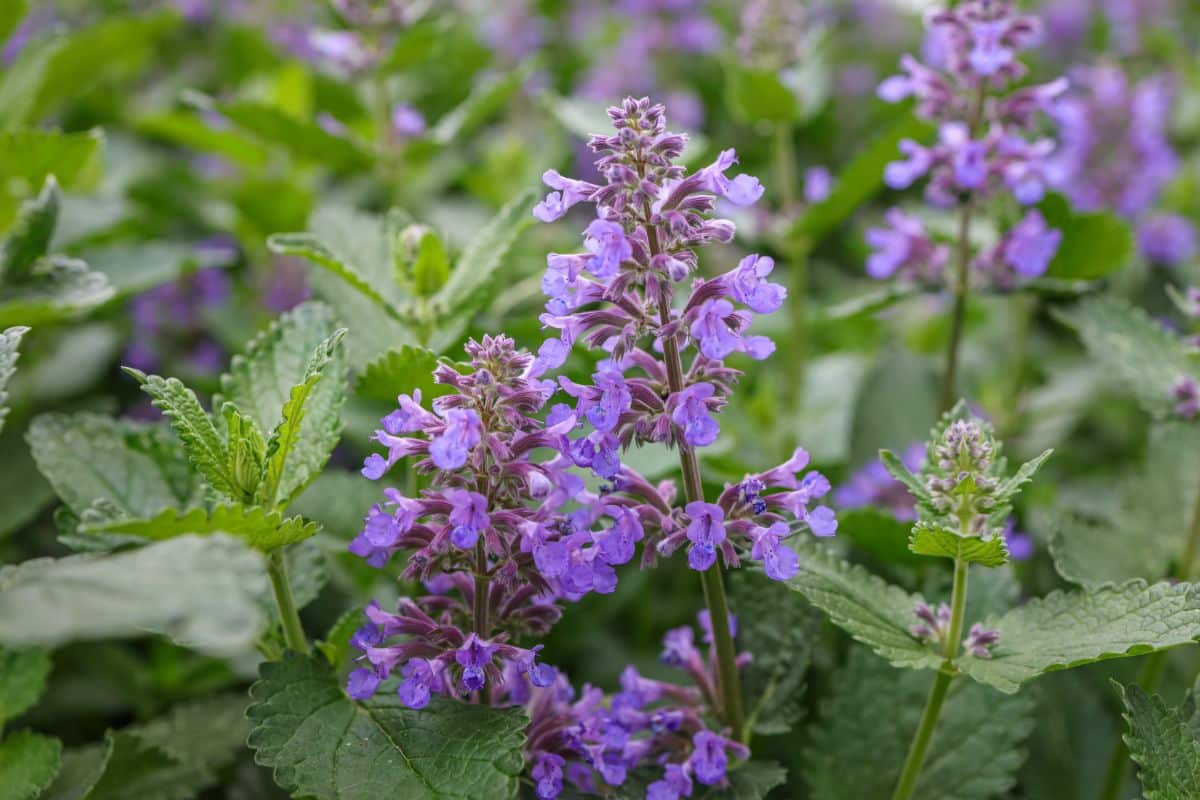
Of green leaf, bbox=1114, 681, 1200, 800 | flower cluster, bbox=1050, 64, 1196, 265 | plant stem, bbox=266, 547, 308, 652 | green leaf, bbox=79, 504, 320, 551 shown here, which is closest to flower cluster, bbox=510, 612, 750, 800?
plant stem, bbox=266, 547, 308, 652

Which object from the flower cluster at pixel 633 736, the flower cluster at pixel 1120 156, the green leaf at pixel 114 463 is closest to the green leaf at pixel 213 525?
the green leaf at pixel 114 463

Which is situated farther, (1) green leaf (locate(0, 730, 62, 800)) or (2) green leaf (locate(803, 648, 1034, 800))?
(2) green leaf (locate(803, 648, 1034, 800))

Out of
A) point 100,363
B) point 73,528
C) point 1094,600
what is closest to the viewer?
point 1094,600

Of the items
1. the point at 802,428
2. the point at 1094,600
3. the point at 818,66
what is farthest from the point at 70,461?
the point at 818,66

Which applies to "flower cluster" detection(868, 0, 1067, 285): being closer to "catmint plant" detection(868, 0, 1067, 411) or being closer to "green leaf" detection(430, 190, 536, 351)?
"catmint plant" detection(868, 0, 1067, 411)

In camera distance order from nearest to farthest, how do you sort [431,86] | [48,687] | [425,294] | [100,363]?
[425,294] → [48,687] → [100,363] → [431,86]

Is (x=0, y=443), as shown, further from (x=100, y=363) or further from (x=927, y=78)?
(x=927, y=78)
